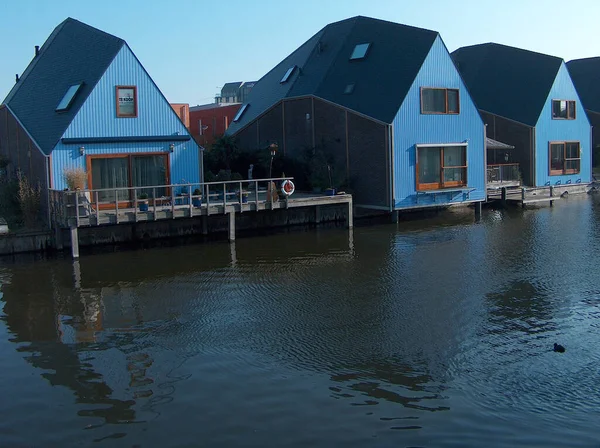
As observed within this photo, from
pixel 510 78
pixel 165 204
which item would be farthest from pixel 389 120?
pixel 510 78

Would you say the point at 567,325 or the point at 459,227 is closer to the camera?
the point at 567,325

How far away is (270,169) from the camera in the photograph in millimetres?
31062

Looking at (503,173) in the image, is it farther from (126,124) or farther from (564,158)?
(126,124)

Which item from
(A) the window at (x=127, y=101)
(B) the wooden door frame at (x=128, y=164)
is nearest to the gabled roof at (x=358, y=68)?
(B) the wooden door frame at (x=128, y=164)

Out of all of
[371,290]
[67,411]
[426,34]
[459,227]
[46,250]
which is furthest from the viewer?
[426,34]

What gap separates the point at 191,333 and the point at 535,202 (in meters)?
27.8

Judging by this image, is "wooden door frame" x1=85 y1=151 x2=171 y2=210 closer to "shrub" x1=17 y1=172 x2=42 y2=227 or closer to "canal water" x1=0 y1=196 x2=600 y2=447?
"shrub" x1=17 y1=172 x2=42 y2=227

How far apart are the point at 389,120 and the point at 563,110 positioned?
15907 millimetres

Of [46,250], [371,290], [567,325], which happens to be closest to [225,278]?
[371,290]

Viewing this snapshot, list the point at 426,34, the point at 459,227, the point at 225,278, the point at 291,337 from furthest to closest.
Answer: the point at 426,34
the point at 459,227
the point at 225,278
the point at 291,337

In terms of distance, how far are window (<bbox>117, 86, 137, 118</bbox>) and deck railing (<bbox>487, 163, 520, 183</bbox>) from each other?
1841 cm

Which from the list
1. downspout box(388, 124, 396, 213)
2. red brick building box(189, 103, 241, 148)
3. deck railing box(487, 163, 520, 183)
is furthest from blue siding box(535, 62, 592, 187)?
red brick building box(189, 103, 241, 148)

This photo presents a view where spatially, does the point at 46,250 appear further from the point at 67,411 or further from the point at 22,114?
Answer: the point at 67,411

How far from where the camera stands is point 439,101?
1202 inches
